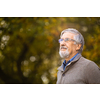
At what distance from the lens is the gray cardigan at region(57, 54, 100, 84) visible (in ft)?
6.32

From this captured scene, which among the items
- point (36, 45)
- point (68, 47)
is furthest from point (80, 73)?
point (36, 45)

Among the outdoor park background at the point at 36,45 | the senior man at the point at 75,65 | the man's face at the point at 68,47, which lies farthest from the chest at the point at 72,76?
the outdoor park background at the point at 36,45

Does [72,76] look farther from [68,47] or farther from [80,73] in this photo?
[68,47]

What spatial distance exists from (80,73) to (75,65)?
0.16m

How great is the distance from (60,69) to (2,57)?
4.01 metres

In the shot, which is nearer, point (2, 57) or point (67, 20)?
point (67, 20)

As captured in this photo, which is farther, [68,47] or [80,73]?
[68,47]

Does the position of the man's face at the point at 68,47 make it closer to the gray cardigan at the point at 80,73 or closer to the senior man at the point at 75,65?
the senior man at the point at 75,65

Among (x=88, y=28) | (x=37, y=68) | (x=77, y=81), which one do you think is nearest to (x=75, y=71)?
(x=77, y=81)

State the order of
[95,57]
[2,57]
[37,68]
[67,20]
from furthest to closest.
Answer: [37,68]
[2,57]
[67,20]
[95,57]

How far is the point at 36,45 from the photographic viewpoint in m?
6.10

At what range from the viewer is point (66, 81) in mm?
2059

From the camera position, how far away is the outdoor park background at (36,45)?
3.84 m

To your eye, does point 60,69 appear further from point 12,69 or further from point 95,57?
point 12,69
